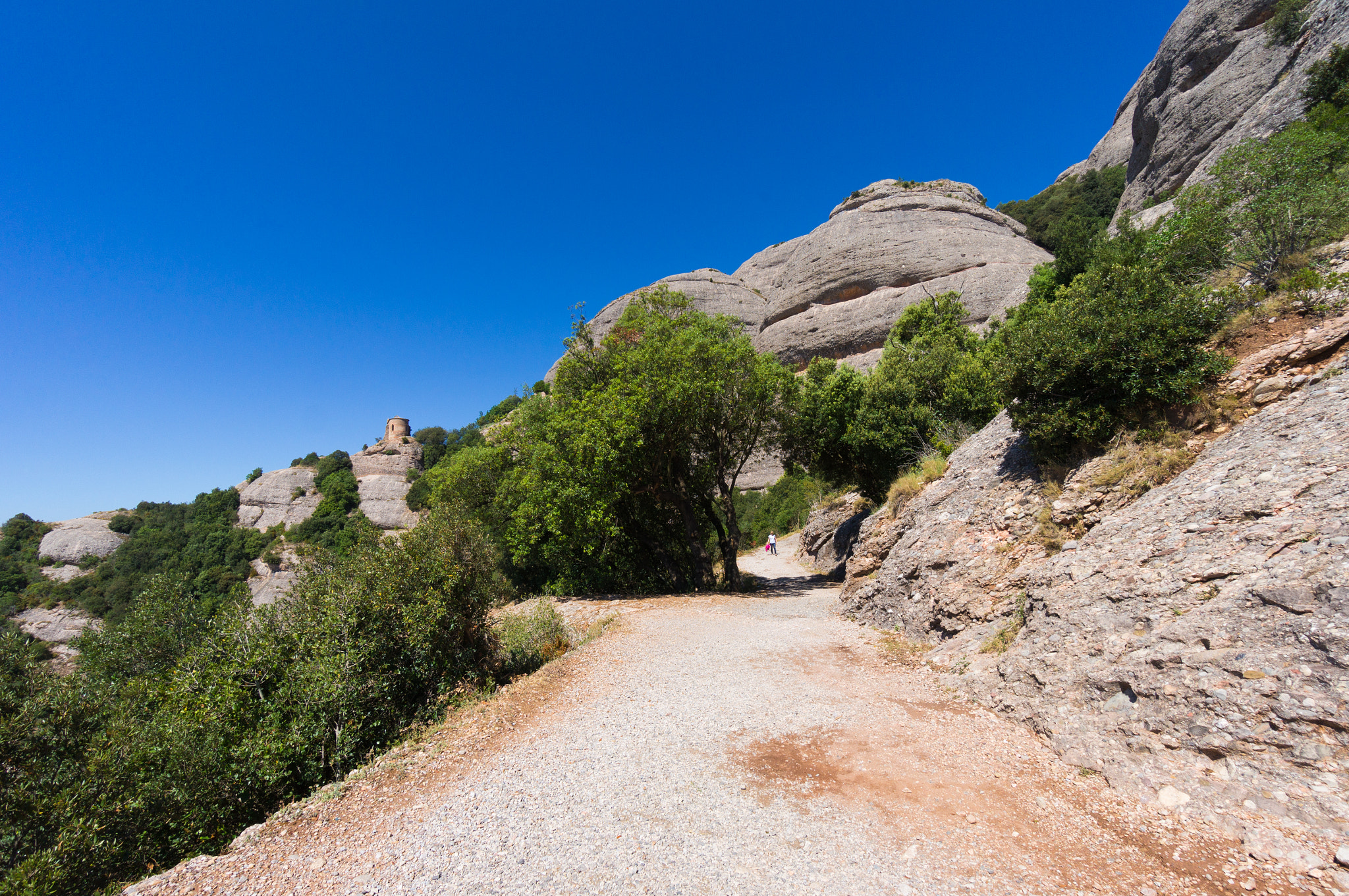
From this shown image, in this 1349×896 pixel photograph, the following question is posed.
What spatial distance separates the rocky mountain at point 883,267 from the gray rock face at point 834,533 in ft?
58.1

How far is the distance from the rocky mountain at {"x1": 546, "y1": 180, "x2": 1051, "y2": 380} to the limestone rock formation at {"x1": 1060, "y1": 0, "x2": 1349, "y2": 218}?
976 cm

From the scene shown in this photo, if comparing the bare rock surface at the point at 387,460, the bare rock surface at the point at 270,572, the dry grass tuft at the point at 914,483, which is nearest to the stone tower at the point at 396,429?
the bare rock surface at the point at 387,460

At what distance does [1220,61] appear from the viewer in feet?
80.6

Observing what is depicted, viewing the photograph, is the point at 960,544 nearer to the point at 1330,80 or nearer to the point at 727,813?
the point at 727,813

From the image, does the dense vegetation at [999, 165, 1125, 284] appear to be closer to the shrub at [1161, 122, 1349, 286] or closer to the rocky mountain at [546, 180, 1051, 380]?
the rocky mountain at [546, 180, 1051, 380]

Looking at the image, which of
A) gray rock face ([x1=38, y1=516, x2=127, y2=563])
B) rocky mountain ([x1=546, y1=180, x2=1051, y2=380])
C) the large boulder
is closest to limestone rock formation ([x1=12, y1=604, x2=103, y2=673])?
gray rock face ([x1=38, y1=516, x2=127, y2=563])

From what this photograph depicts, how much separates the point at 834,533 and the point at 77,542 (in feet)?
238

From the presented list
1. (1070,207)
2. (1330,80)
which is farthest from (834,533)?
(1070,207)

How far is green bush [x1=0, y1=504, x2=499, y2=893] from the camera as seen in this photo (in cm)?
485

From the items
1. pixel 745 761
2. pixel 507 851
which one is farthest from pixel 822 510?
pixel 507 851

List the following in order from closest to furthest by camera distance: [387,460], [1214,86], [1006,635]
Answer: [1006,635], [1214,86], [387,460]

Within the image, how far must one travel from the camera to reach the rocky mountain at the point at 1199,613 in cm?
329

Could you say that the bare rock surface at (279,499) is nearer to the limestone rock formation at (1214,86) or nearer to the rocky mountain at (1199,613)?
the rocky mountain at (1199,613)

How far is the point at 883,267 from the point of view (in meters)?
42.8
